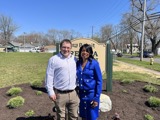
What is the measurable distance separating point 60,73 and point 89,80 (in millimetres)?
438

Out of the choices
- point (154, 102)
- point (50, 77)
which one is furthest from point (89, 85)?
point (154, 102)

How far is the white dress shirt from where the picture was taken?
312 centimetres

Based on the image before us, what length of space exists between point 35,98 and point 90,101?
234cm

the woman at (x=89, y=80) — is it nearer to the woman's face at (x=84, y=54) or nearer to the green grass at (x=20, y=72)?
the woman's face at (x=84, y=54)

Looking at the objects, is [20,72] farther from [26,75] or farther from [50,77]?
[50,77]

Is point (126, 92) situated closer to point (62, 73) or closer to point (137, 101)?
point (137, 101)

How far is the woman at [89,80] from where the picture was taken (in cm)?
317

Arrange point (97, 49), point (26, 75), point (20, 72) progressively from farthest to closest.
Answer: point (20, 72) → point (26, 75) → point (97, 49)

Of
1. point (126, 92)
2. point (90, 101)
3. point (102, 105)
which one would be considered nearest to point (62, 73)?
point (90, 101)

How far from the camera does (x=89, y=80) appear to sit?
319 cm

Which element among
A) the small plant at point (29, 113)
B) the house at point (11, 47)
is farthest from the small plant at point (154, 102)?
the house at point (11, 47)

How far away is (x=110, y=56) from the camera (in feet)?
19.4

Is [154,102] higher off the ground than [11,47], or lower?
lower

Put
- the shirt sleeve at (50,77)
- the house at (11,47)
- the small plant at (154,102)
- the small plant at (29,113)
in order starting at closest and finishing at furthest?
the shirt sleeve at (50,77) < the small plant at (29,113) < the small plant at (154,102) < the house at (11,47)
